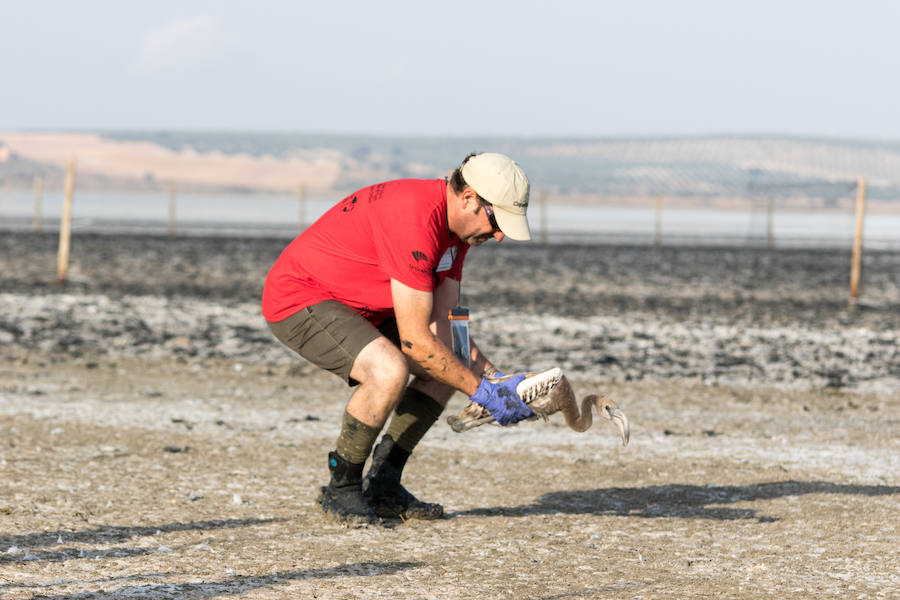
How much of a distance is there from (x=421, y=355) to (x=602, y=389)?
5.29 meters

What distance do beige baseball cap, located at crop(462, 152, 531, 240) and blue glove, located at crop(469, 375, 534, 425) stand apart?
0.65 m

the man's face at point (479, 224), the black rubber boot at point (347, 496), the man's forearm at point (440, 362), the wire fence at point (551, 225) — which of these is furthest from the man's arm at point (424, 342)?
the wire fence at point (551, 225)

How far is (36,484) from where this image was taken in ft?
19.8

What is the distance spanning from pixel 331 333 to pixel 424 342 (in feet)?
1.61

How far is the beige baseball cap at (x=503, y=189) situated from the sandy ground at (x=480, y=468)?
1414mm

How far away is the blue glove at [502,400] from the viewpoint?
4.88 m

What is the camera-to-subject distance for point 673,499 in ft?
20.3

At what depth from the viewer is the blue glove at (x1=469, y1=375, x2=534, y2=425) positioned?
4875 mm

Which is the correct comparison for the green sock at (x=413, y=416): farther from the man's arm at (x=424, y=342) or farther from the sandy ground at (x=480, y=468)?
the man's arm at (x=424, y=342)

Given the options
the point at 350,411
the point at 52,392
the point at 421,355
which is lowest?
the point at 52,392

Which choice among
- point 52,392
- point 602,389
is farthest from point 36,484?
point 602,389

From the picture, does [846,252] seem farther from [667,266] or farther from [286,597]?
[286,597]

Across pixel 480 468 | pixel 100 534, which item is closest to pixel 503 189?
pixel 100 534

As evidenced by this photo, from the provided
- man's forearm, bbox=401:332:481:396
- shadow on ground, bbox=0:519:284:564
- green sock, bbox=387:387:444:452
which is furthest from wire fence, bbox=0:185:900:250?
man's forearm, bbox=401:332:481:396
